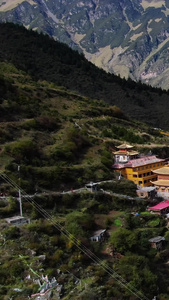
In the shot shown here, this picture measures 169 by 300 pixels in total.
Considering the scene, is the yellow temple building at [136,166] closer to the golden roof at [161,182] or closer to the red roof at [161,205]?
the golden roof at [161,182]

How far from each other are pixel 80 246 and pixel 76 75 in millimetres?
77494

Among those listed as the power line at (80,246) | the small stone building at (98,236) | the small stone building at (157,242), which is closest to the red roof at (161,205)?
the small stone building at (157,242)

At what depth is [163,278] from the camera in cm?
2912

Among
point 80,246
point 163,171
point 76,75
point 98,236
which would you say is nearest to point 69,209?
point 98,236

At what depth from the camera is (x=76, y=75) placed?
337 ft

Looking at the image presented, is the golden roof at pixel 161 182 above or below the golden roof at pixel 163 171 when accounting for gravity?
below

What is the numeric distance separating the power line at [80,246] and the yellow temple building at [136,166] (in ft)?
44.7

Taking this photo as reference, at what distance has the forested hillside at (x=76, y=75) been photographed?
316 feet

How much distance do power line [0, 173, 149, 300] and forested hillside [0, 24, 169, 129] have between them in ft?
198

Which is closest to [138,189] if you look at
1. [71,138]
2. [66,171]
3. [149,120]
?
[66,171]

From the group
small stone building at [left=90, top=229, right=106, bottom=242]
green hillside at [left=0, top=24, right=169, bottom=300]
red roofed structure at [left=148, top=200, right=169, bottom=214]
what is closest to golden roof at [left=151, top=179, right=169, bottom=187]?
green hillside at [left=0, top=24, right=169, bottom=300]

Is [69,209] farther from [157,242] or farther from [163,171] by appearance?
[163,171]

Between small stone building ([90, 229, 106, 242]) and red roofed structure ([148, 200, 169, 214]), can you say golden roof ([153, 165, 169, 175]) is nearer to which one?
red roofed structure ([148, 200, 169, 214])

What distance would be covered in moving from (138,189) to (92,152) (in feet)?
26.8
